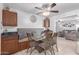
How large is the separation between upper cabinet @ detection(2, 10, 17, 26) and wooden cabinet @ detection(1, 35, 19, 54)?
0.19 meters

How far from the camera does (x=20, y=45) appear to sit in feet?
5.25

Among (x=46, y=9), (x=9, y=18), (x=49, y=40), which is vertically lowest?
(x=49, y=40)

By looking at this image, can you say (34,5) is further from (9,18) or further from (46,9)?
(9,18)

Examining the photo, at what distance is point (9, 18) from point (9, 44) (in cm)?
38

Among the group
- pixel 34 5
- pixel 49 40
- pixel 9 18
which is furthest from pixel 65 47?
pixel 9 18

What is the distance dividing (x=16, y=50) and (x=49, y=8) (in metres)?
0.78

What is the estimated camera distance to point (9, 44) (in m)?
1.59

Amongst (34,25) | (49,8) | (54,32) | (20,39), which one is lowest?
(20,39)

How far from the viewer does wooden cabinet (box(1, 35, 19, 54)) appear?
158 centimetres

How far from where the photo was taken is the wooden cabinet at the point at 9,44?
62.1 inches

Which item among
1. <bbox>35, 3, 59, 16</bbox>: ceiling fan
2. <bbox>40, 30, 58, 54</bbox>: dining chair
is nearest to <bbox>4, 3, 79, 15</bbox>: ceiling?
<bbox>35, 3, 59, 16</bbox>: ceiling fan

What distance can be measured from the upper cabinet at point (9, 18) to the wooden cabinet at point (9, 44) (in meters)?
0.19
